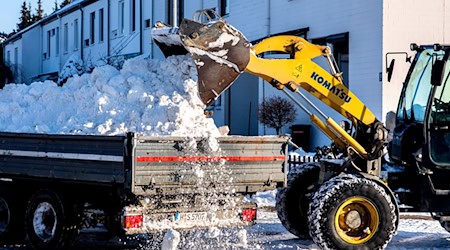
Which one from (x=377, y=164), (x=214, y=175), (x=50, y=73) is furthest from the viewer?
(x=50, y=73)

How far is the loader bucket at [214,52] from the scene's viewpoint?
30.0 feet

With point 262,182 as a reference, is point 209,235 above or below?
below

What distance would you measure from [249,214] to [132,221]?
1.42 meters

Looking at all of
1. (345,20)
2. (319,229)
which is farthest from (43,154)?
(345,20)

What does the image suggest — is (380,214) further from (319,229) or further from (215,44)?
(215,44)

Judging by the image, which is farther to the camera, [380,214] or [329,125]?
[329,125]

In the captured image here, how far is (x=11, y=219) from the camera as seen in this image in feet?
34.5

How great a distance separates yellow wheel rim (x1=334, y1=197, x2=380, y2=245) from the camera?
9.65 m

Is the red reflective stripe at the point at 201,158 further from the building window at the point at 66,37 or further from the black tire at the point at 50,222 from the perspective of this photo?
the building window at the point at 66,37

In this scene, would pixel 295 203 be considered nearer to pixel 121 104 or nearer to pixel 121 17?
pixel 121 104

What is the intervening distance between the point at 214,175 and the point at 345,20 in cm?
1268

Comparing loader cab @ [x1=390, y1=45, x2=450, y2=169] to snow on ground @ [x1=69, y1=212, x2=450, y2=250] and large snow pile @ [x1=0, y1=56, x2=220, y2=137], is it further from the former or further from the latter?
large snow pile @ [x1=0, y1=56, x2=220, y2=137]

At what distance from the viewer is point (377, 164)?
34.1 feet

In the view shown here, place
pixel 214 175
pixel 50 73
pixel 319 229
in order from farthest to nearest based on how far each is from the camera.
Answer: pixel 50 73, pixel 319 229, pixel 214 175
